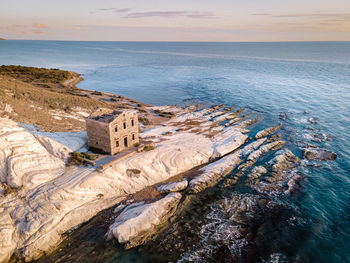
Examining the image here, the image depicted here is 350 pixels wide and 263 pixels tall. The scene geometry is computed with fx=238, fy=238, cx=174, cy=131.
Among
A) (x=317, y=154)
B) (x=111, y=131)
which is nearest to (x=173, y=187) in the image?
(x=111, y=131)

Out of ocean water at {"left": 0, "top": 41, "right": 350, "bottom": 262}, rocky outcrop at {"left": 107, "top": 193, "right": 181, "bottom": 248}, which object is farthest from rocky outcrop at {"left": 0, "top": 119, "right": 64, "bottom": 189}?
ocean water at {"left": 0, "top": 41, "right": 350, "bottom": 262}

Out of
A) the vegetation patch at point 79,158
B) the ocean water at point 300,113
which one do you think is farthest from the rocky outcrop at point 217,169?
the vegetation patch at point 79,158

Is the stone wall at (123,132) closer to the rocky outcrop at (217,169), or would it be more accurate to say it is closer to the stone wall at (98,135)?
the stone wall at (98,135)

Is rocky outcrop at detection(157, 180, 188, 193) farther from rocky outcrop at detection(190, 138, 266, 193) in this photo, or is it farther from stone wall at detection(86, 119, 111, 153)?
stone wall at detection(86, 119, 111, 153)

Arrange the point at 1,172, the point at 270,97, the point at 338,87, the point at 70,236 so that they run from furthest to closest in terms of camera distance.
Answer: the point at 338,87, the point at 270,97, the point at 1,172, the point at 70,236

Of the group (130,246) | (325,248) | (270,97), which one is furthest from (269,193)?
(270,97)

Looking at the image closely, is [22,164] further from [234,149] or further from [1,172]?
[234,149]
